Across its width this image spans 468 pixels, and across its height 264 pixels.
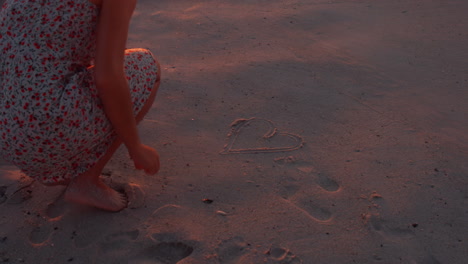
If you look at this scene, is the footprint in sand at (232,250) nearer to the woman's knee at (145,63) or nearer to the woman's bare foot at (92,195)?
the woman's bare foot at (92,195)

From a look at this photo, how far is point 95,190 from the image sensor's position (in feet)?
6.66

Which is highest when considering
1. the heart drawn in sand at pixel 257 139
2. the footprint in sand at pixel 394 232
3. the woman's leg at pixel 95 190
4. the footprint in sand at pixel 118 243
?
the woman's leg at pixel 95 190

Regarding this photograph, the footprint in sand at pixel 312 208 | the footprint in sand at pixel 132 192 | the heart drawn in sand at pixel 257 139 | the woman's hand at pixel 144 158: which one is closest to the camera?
the woman's hand at pixel 144 158

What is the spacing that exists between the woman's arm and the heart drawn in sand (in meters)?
0.82

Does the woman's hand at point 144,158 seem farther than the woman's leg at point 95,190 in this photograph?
No

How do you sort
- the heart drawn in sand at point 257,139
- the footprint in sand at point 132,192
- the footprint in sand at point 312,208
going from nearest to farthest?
1. the footprint in sand at point 312,208
2. the footprint in sand at point 132,192
3. the heart drawn in sand at point 257,139

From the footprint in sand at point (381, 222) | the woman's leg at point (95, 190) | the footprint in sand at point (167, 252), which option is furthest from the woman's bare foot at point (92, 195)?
the footprint in sand at point (381, 222)

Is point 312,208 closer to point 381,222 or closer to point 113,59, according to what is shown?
point 381,222

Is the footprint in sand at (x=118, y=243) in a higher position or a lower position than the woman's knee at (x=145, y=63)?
lower

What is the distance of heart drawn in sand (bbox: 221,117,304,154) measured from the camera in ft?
8.13

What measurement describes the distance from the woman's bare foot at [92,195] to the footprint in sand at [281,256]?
2.34 feet

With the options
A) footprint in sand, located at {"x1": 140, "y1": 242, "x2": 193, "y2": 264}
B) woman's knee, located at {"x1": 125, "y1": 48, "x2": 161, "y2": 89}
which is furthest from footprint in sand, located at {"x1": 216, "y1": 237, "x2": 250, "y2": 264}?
woman's knee, located at {"x1": 125, "y1": 48, "x2": 161, "y2": 89}

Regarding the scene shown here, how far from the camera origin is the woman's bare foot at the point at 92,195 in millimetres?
2006

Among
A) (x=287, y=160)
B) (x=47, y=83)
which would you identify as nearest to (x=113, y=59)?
(x=47, y=83)
